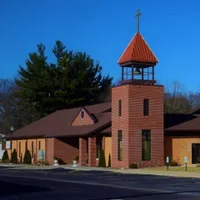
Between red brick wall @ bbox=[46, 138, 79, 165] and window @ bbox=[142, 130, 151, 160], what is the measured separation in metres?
11.9

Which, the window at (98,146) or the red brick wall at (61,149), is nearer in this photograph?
the window at (98,146)

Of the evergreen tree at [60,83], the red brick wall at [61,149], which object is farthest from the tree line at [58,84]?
the red brick wall at [61,149]

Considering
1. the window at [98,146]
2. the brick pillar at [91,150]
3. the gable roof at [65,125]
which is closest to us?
the brick pillar at [91,150]

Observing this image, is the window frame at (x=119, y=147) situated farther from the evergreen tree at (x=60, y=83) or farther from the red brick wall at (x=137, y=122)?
the evergreen tree at (x=60, y=83)

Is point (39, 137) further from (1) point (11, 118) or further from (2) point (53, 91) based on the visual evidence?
(1) point (11, 118)

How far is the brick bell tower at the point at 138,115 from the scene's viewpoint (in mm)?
45750

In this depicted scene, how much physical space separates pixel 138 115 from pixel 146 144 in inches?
108

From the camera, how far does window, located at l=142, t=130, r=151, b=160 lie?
4634cm

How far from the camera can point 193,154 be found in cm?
4906

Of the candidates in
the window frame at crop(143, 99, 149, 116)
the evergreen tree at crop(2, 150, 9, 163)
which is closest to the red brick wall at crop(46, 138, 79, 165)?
the evergreen tree at crop(2, 150, 9, 163)

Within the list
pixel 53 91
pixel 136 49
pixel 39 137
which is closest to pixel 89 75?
pixel 53 91

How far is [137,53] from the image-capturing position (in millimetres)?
47281

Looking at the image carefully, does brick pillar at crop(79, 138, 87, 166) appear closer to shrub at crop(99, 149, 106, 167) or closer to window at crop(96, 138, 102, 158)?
window at crop(96, 138, 102, 158)

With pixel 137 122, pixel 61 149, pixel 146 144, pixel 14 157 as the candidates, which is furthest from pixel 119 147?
pixel 14 157
